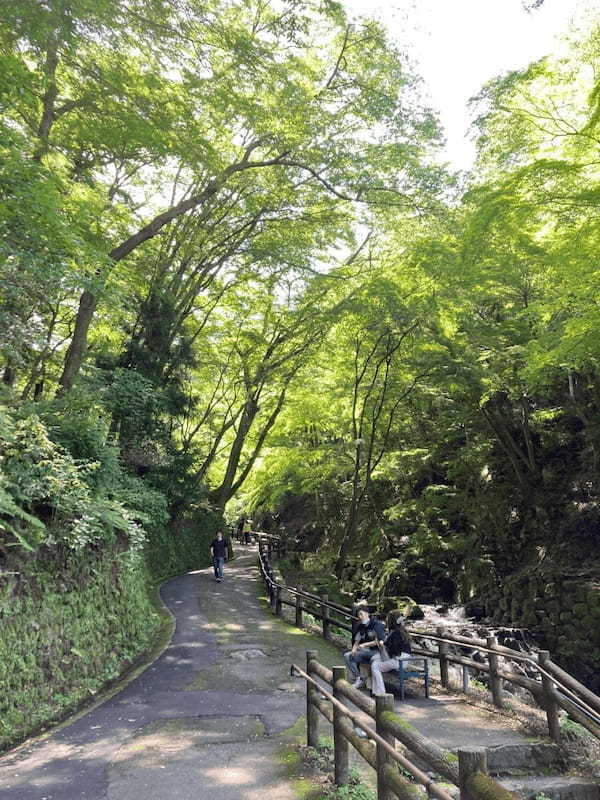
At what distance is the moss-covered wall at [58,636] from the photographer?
21.7ft

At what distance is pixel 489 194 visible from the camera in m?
10.8

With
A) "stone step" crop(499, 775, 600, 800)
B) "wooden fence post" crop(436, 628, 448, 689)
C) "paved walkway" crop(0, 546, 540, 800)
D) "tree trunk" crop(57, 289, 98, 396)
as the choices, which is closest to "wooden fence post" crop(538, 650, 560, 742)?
"paved walkway" crop(0, 546, 540, 800)

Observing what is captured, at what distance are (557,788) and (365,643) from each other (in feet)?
10.6

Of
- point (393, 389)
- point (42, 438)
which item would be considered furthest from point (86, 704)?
point (393, 389)

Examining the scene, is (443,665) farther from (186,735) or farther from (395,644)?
(186,735)

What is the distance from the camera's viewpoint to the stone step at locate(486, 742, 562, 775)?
19.2ft

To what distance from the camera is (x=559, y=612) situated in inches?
576

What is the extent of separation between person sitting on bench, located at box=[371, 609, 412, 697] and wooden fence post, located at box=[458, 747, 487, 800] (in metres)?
4.85

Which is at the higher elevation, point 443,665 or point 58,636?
point 58,636

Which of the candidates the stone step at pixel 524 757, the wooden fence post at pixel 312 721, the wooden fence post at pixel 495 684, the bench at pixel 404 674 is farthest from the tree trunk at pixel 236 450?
the stone step at pixel 524 757

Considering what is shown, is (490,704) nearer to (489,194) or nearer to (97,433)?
(97,433)

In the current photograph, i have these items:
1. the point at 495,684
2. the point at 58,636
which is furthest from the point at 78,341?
the point at 495,684

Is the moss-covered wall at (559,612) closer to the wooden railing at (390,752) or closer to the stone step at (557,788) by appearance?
the stone step at (557,788)

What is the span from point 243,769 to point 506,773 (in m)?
2.87
